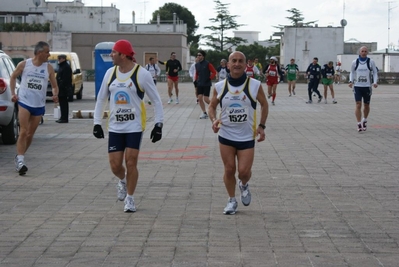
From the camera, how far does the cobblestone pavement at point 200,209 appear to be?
270 inches

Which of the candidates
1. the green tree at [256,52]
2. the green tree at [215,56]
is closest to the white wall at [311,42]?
the green tree at [256,52]

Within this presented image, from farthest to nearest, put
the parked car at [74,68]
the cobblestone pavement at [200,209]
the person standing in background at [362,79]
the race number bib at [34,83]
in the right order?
1. the parked car at [74,68]
2. the person standing in background at [362,79]
3. the race number bib at [34,83]
4. the cobblestone pavement at [200,209]

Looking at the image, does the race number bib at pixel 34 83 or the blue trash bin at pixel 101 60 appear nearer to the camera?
the race number bib at pixel 34 83

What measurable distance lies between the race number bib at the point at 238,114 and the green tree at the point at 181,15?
4925 inches

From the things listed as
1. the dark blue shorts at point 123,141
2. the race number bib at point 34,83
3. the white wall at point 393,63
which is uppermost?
the race number bib at point 34,83

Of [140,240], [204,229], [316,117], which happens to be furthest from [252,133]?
[316,117]

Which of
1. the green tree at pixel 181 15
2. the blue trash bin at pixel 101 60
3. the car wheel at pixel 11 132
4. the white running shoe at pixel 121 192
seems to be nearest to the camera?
the white running shoe at pixel 121 192

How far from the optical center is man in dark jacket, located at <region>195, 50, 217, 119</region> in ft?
76.7

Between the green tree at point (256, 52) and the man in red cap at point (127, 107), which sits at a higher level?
the man in red cap at point (127, 107)

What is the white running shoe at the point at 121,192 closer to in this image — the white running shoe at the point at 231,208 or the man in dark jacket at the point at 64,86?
the white running shoe at the point at 231,208

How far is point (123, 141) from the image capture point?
8977mm

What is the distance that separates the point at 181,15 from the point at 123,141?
131 meters

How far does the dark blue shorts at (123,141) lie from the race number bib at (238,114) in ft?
3.31

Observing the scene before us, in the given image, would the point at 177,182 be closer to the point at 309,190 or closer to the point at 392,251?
the point at 309,190
